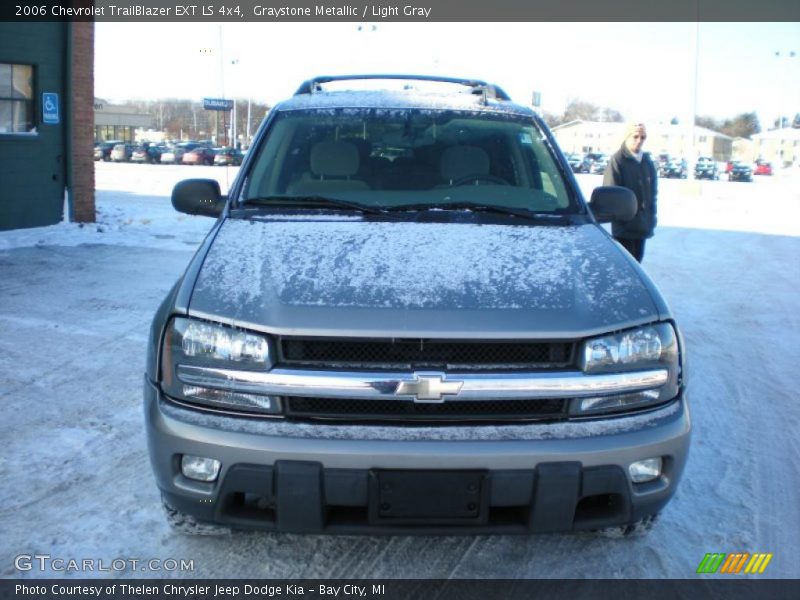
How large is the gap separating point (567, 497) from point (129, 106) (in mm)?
106105

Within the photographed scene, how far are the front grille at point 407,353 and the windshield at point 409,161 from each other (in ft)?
3.97

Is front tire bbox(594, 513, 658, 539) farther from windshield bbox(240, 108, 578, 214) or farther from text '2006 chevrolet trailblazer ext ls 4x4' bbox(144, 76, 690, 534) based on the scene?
windshield bbox(240, 108, 578, 214)

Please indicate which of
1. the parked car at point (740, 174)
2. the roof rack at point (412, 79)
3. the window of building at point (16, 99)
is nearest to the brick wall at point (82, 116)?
the window of building at point (16, 99)

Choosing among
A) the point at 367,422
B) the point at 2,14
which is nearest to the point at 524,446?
the point at 367,422

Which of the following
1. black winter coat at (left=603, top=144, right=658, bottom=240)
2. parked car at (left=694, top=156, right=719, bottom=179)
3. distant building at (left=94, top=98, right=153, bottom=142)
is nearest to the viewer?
Result: black winter coat at (left=603, top=144, right=658, bottom=240)

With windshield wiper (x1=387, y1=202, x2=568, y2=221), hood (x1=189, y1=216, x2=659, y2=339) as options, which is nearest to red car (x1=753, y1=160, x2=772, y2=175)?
windshield wiper (x1=387, y1=202, x2=568, y2=221)

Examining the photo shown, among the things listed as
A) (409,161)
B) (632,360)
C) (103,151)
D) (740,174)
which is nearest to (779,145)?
(740,174)

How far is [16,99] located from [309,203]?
9.26 meters

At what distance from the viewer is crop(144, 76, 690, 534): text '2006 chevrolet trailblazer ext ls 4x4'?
2.49 metres

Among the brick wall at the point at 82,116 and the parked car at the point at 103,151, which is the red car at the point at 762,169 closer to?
the parked car at the point at 103,151

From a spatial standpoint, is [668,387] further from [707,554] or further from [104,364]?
[104,364]

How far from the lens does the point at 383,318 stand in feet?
8.47

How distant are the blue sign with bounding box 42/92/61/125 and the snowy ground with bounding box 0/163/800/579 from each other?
11.5 feet

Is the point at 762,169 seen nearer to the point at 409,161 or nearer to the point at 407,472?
the point at 409,161
